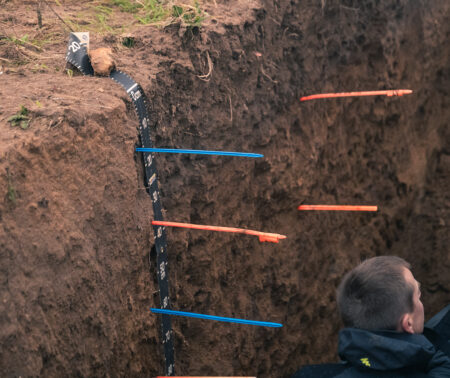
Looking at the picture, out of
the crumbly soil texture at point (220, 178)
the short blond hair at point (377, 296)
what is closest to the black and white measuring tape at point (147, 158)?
the crumbly soil texture at point (220, 178)

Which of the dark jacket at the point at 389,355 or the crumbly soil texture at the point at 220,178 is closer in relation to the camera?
the dark jacket at the point at 389,355

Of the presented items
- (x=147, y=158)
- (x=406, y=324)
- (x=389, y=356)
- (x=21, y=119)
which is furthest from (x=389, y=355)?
(x=21, y=119)

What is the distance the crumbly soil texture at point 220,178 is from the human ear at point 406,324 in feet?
4.09

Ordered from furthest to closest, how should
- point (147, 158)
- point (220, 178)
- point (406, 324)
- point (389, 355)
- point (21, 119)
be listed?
1. point (220, 178)
2. point (147, 158)
3. point (21, 119)
4. point (406, 324)
5. point (389, 355)

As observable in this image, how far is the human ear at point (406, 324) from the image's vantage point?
2.16 meters

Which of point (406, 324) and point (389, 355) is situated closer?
point (389, 355)

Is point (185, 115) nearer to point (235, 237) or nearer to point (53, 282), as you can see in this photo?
point (235, 237)

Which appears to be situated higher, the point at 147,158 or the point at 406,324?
the point at 147,158

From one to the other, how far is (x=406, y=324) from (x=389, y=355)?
18 centimetres

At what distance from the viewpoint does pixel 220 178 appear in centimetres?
330

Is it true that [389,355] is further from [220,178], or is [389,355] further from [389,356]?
[220,178]

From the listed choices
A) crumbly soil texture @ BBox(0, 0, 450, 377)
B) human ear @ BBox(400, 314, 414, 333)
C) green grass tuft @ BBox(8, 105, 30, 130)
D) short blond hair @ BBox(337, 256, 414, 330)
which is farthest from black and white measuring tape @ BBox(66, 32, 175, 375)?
human ear @ BBox(400, 314, 414, 333)

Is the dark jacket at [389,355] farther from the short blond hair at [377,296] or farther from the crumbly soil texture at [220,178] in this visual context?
the crumbly soil texture at [220,178]

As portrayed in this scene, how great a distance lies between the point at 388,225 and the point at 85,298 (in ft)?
10.2
